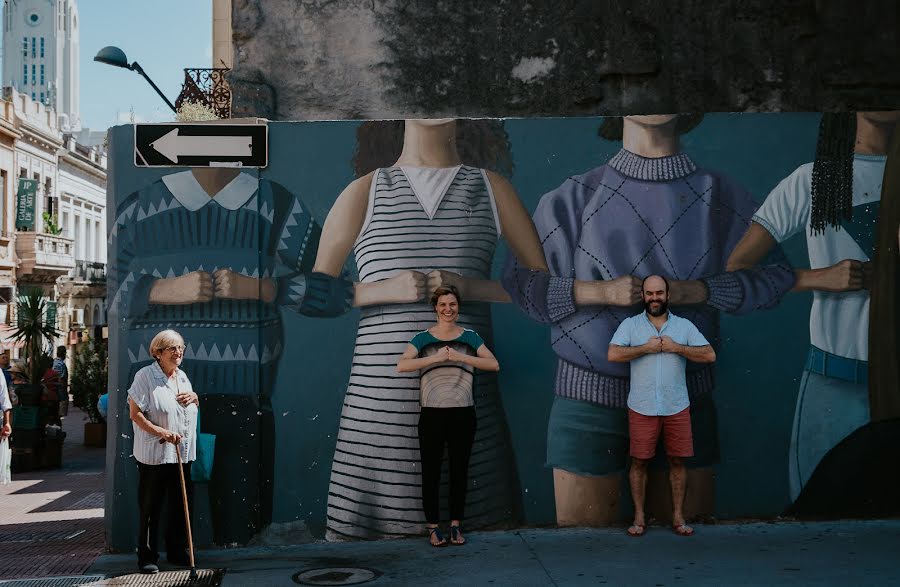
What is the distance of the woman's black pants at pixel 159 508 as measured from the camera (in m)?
6.62

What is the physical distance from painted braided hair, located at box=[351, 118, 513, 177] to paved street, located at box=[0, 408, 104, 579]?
3378mm

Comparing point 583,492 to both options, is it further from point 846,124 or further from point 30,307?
point 30,307

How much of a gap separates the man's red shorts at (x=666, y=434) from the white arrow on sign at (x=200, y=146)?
325cm

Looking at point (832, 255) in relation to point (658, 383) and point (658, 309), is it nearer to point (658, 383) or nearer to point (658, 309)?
point (658, 309)

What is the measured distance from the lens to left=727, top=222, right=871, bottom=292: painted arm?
7461mm

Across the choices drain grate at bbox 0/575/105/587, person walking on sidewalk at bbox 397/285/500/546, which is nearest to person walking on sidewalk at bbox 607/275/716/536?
person walking on sidewalk at bbox 397/285/500/546

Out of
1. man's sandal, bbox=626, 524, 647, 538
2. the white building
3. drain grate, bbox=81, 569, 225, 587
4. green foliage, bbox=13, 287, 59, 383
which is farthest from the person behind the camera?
the white building

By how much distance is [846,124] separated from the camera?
296 inches

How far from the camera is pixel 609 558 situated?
654cm

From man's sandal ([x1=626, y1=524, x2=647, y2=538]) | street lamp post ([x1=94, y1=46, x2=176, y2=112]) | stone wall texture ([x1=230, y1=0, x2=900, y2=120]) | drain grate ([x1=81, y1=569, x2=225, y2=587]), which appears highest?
street lamp post ([x1=94, y1=46, x2=176, y2=112])

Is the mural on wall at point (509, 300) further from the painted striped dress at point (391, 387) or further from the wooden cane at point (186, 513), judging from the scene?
the wooden cane at point (186, 513)

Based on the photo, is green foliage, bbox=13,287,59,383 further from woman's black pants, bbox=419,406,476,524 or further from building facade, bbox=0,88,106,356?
woman's black pants, bbox=419,406,476,524

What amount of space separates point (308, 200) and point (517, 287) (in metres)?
1.58

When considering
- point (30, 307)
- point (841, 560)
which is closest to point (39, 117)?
point (30, 307)
